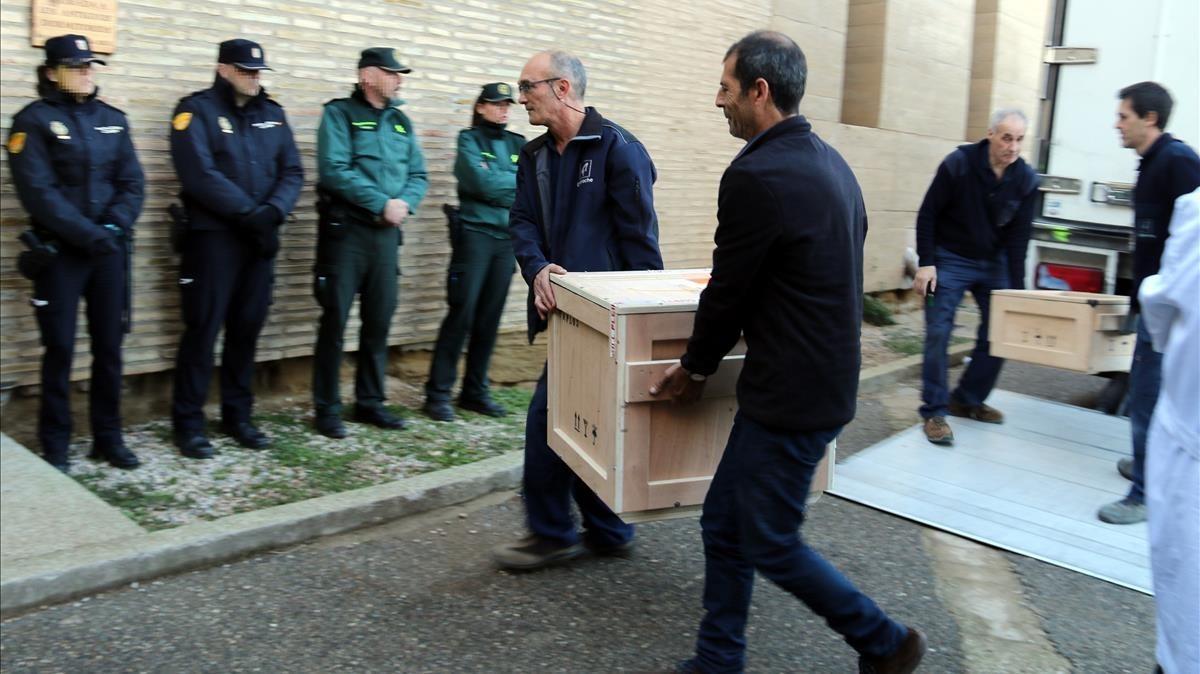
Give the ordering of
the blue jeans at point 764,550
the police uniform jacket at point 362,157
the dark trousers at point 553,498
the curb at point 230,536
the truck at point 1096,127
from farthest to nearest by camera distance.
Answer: the truck at point 1096,127
the police uniform jacket at point 362,157
the dark trousers at point 553,498
the curb at point 230,536
the blue jeans at point 764,550

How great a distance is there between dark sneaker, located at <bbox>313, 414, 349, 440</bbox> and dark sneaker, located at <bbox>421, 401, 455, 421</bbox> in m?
0.61

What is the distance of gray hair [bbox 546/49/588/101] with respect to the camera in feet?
13.6

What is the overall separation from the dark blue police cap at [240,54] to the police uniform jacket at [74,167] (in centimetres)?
59

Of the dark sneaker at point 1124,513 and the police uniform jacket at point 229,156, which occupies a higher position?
the police uniform jacket at point 229,156

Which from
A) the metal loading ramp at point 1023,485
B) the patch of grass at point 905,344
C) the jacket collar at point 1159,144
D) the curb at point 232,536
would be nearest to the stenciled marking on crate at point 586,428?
the curb at point 232,536

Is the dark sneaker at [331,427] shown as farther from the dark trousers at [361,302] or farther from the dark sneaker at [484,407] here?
the dark sneaker at [484,407]

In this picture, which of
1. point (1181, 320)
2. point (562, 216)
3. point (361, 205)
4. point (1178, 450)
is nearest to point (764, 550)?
point (1178, 450)

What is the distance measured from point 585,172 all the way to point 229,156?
88.5 inches

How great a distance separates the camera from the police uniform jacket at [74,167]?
4918 millimetres

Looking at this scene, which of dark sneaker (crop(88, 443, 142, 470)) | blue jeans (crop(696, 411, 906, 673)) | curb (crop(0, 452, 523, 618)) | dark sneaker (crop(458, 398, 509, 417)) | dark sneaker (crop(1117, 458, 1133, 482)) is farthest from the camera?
dark sneaker (crop(458, 398, 509, 417))

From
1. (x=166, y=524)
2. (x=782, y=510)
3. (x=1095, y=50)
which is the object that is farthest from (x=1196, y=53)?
(x=166, y=524)

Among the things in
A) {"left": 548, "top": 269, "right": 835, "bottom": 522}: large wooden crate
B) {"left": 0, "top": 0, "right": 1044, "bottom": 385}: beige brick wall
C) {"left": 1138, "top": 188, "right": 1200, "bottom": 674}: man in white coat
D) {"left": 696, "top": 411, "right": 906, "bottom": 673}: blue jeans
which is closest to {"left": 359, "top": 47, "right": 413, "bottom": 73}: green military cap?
{"left": 0, "top": 0, "right": 1044, "bottom": 385}: beige brick wall

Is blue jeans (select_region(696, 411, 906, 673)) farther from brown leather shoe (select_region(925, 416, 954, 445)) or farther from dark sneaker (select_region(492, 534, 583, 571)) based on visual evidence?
brown leather shoe (select_region(925, 416, 954, 445))

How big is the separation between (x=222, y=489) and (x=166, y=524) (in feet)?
1.54
